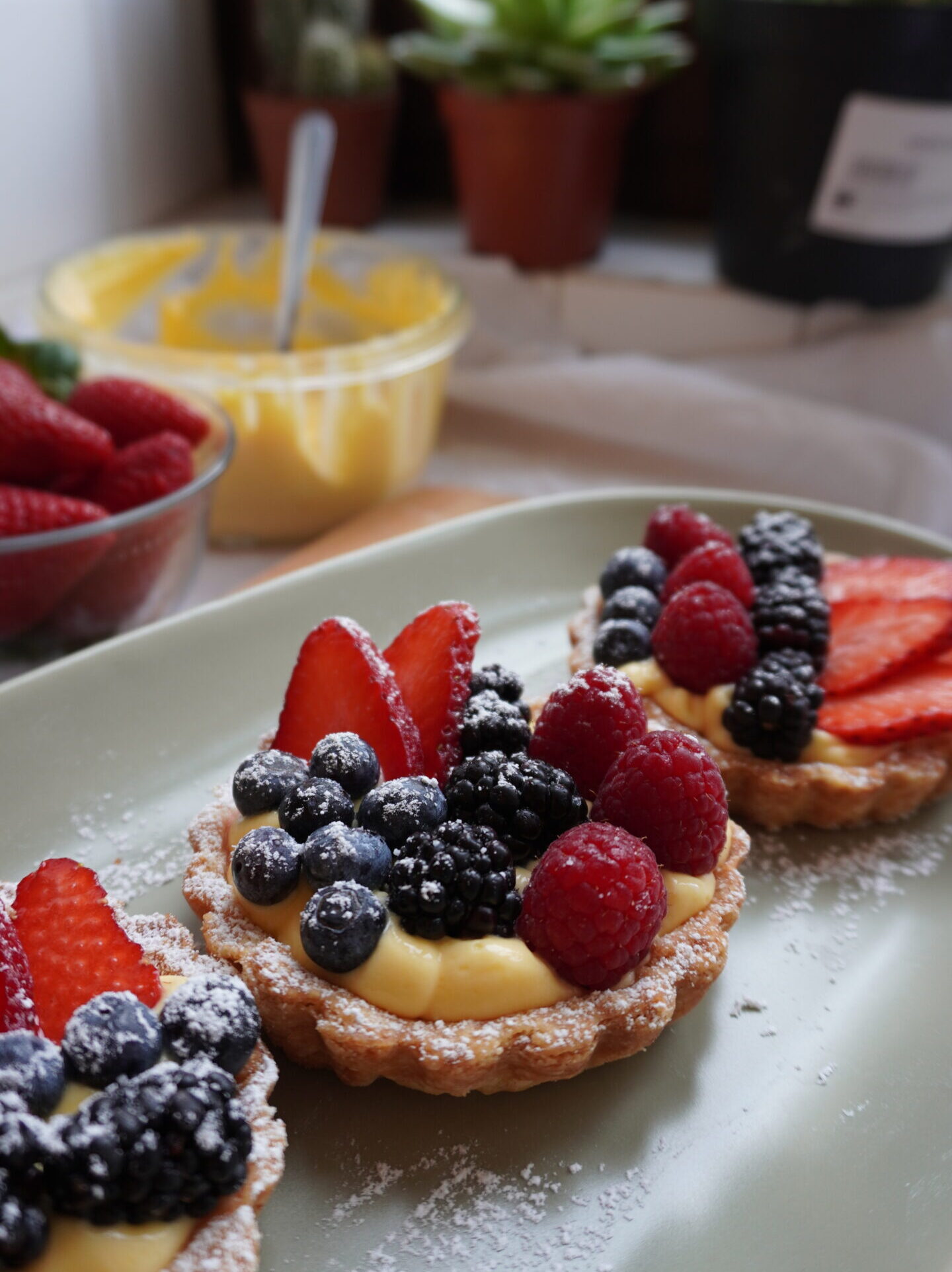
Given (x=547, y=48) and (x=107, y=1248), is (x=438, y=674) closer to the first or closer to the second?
(x=107, y=1248)

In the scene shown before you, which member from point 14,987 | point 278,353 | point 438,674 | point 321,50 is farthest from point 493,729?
point 321,50

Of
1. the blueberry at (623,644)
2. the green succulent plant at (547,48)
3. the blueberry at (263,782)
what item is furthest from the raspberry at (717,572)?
the green succulent plant at (547,48)

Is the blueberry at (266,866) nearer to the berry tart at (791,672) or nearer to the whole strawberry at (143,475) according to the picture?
the berry tart at (791,672)

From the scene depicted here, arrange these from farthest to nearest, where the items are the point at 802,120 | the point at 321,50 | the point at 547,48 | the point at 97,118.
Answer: the point at 97,118, the point at 321,50, the point at 547,48, the point at 802,120

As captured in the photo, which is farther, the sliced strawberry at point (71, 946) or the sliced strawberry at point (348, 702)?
the sliced strawberry at point (348, 702)

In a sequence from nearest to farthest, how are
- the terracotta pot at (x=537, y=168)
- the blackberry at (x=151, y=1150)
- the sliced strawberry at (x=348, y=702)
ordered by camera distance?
the blackberry at (x=151, y=1150) → the sliced strawberry at (x=348, y=702) → the terracotta pot at (x=537, y=168)

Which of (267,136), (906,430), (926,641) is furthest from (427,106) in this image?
(926,641)

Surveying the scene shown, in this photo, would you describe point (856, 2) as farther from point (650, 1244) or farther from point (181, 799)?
point (650, 1244)
